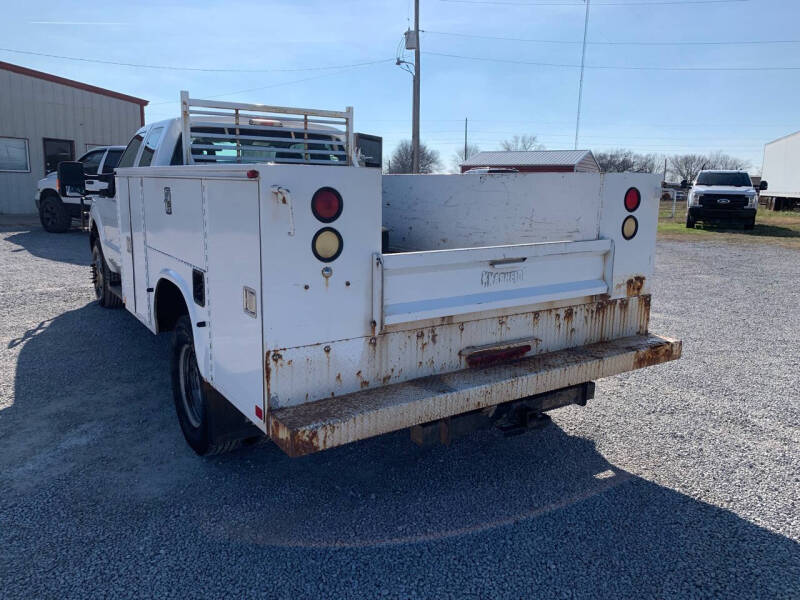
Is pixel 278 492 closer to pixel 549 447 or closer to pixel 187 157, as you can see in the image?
pixel 549 447

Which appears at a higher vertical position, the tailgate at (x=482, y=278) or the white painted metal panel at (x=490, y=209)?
the white painted metal panel at (x=490, y=209)

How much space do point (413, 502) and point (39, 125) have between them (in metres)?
23.7

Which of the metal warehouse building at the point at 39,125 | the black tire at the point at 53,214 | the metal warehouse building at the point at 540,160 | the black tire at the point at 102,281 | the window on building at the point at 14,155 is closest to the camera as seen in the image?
the black tire at the point at 102,281

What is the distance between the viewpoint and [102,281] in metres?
7.84

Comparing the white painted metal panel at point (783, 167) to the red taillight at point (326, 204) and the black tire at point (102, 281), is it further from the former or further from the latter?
the red taillight at point (326, 204)

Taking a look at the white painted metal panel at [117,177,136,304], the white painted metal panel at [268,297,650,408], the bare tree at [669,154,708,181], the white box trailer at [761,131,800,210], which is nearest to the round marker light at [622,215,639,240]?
the white painted metal panel at [268,297,650,408]

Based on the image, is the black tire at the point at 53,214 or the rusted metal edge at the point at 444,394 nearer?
the rusted metal edge at the point at 444,394

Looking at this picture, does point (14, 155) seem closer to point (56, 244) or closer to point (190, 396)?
point (56, 244)

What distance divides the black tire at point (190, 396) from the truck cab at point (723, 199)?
20.8 m

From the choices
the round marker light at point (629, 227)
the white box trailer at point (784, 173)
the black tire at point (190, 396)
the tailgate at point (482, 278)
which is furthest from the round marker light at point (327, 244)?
the white box trailer at point (784, 173)

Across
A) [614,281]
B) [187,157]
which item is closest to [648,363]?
[614,281]

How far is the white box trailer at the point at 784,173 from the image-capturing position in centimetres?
3372

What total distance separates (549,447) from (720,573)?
4.78ft

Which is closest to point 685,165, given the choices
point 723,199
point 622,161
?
point 622,161
